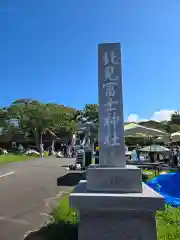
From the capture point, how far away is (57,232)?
4.83m

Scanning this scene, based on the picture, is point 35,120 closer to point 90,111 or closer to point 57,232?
point 90,111

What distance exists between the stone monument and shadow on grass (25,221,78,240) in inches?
39.1

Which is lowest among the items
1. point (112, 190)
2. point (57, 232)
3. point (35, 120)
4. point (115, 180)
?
point (57, 232)

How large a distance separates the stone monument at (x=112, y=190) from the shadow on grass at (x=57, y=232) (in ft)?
3.26

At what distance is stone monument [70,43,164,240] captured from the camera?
3633 millimetres

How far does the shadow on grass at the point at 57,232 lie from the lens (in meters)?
4.64

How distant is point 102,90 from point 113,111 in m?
0.41

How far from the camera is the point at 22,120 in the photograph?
135ft

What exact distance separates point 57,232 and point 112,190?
161 centimetres

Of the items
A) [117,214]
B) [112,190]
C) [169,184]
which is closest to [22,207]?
[112,190]

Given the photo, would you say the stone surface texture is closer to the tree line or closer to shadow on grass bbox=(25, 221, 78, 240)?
shadow on grass bbox=(25, 221, 78, 240)

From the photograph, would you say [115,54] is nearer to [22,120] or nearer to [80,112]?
[22,120]

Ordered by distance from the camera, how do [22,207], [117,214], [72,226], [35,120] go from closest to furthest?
[117,214] → [72,226] → [22,207] → [35,120]

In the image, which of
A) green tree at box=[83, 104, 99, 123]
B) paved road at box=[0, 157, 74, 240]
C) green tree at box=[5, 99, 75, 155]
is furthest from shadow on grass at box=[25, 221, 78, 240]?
green tree at box=[83, 104, 99, 123]
